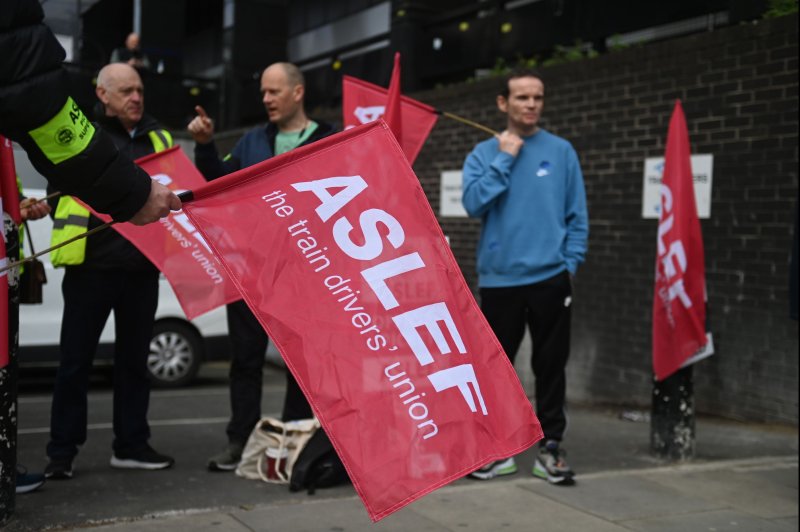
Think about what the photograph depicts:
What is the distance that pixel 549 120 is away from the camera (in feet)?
30.9

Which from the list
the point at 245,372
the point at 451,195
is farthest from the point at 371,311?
the point at 451,195

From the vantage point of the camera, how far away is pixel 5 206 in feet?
13.3

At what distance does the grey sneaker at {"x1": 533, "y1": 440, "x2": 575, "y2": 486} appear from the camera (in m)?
5.25

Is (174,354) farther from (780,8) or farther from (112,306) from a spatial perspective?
(780,8)

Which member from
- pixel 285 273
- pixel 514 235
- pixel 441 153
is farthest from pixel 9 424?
pixel 441 153

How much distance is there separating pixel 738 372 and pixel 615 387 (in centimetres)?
130

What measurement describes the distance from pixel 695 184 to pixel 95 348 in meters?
4.94

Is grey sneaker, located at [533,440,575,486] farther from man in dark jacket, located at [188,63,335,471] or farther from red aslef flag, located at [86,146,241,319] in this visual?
red aslef flag, located at [86,146,241,319]

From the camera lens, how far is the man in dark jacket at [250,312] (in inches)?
213

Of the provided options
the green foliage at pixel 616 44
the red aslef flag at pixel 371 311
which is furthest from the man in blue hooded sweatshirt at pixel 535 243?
the green foliage at pixel 616 44

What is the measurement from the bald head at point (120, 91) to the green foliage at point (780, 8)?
4.80 m

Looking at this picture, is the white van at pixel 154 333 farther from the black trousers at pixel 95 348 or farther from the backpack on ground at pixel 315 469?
the backpack on ground at pixel 315 469

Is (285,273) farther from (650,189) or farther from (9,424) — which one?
(650,189)

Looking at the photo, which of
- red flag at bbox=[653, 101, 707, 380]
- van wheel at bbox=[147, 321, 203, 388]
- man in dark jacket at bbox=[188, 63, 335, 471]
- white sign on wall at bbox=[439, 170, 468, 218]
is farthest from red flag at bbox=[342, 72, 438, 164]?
white sign on wall at bbox=[439, 170, 468, 218]
